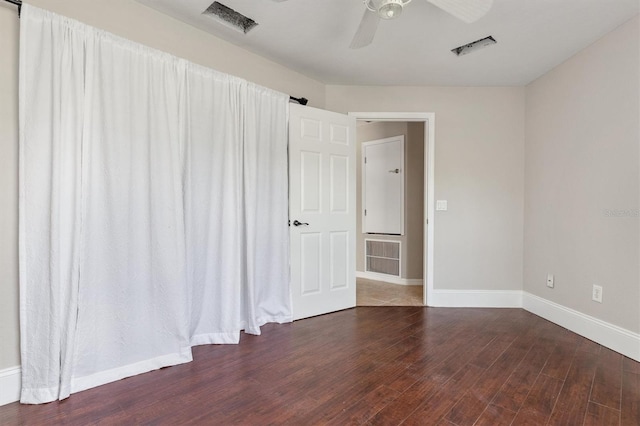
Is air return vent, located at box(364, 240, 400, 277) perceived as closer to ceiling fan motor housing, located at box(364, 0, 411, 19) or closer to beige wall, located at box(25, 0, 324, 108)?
beige wall, located at box(25, 0, 324, 108)

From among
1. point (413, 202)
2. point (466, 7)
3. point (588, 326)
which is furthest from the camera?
point (413, 202)

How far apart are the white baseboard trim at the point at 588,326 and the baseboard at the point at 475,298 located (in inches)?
4.9

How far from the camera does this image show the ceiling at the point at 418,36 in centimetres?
240

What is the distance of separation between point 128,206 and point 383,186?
392 cm

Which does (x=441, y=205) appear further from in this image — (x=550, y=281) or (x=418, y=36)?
(x=418, y=36)

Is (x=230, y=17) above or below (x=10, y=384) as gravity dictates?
above

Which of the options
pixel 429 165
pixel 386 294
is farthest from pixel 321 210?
pixel 386 294

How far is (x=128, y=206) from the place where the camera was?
2225mm

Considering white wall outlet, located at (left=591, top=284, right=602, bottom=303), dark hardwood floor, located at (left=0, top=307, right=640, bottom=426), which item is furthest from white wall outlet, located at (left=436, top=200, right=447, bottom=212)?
white wall outlet, located at (left=591, top=284, right=602, bottom=303)

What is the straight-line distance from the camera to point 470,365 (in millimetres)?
2342

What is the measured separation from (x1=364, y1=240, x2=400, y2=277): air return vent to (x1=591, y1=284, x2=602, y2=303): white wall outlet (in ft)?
8.38

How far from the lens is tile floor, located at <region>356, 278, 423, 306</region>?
13.3 feet

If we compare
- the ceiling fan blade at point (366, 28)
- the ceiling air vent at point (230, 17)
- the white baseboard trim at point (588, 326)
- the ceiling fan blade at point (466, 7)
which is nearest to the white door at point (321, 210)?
the ceiling air vent at point (230, 17)

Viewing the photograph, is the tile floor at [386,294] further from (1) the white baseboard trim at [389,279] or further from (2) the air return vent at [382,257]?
(2) the air return vent at [382,257]
